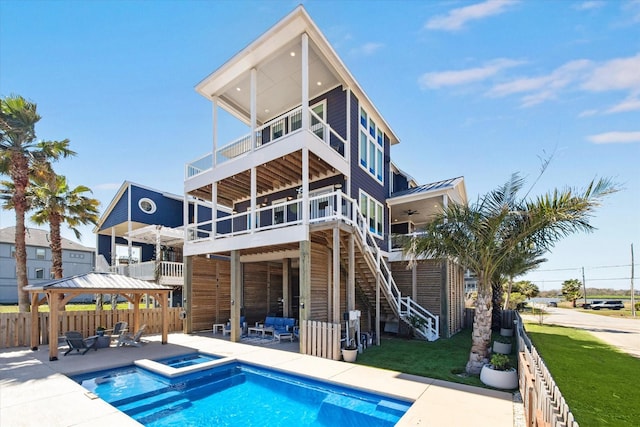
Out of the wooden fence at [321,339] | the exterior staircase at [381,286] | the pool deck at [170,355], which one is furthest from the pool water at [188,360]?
the exterior staircase at [381,286]

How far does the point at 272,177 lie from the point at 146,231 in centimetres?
1018

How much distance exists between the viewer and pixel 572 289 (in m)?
41.5

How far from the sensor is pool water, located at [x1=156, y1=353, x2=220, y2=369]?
9641mm

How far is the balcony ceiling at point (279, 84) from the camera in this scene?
498 inches

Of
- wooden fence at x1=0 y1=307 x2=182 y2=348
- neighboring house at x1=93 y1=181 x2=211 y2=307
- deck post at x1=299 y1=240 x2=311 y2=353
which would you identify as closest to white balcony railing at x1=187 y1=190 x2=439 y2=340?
deck post at x1=299 y1=240 x2=311 y2=353

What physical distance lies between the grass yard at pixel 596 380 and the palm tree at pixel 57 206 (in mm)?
20979

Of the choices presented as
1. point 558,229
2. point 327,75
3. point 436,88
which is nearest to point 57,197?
point 327,75

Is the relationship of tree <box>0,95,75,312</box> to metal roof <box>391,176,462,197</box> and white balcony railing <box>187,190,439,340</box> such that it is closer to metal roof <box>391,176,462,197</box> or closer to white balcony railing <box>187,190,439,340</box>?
white balcony railing <box>187,190,439,340</box>

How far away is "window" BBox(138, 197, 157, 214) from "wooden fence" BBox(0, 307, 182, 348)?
10332 millimetres

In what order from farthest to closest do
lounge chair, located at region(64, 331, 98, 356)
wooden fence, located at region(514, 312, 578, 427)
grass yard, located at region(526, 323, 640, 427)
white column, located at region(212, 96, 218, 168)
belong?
white column, located at region(212, 96, 218, 168), lounge chair, located at region(64, 331, 98, 356), grass yard, located at region(526, 323, 640, 427), wooden fence, located at region(514, 312, 578, 427)

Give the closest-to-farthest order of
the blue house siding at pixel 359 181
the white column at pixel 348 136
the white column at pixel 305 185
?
the white column at pixel 305 185 < the white column at pixel 348 136 < the blue house siding at pixel 359 181

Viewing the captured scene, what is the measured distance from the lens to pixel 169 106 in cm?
1706

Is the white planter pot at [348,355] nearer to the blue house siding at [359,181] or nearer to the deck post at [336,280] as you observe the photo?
the deck post at [336,280]

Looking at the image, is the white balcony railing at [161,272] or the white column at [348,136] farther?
the white balcony railing at [161,272]
